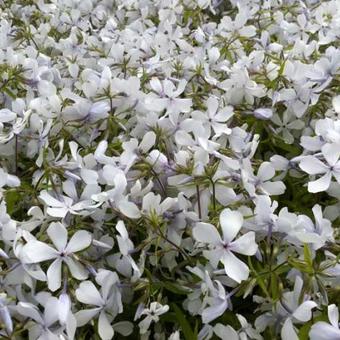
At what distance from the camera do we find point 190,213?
105cm

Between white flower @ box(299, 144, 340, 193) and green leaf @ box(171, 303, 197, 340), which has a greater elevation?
white flower @ box(299, 144, 340, 193)

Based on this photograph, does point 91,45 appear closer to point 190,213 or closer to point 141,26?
point 141,26

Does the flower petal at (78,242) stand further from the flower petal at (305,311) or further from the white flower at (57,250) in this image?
the flower petal at (305,311)

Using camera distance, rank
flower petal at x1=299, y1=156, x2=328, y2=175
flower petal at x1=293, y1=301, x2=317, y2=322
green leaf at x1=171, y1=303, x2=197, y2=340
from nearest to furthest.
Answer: flower petal at x1=293, y1=301, x2=317, y2=322
green leaf at x1=171, y1=303, x2=197, y2=340
flower petal at x1=299, y1=156, x2=328, y2=175

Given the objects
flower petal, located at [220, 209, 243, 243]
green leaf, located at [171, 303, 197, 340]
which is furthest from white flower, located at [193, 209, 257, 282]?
green leaf, located at [171, 303, 197, 340]

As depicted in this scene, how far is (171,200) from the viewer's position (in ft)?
3.48

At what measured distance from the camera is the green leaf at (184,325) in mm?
1003

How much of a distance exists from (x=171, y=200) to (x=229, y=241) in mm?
139

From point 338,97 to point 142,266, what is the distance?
0.57 m

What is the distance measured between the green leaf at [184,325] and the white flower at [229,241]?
0.39 ft

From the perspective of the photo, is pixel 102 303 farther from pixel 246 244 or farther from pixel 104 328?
pixel 246 244

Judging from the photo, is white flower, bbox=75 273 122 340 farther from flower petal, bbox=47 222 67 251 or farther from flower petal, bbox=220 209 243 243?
flower petal, bbox=220 209 243 243

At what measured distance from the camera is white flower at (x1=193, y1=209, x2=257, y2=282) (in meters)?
0.95

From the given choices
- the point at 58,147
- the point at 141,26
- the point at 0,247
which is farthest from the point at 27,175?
the point at 141,26
